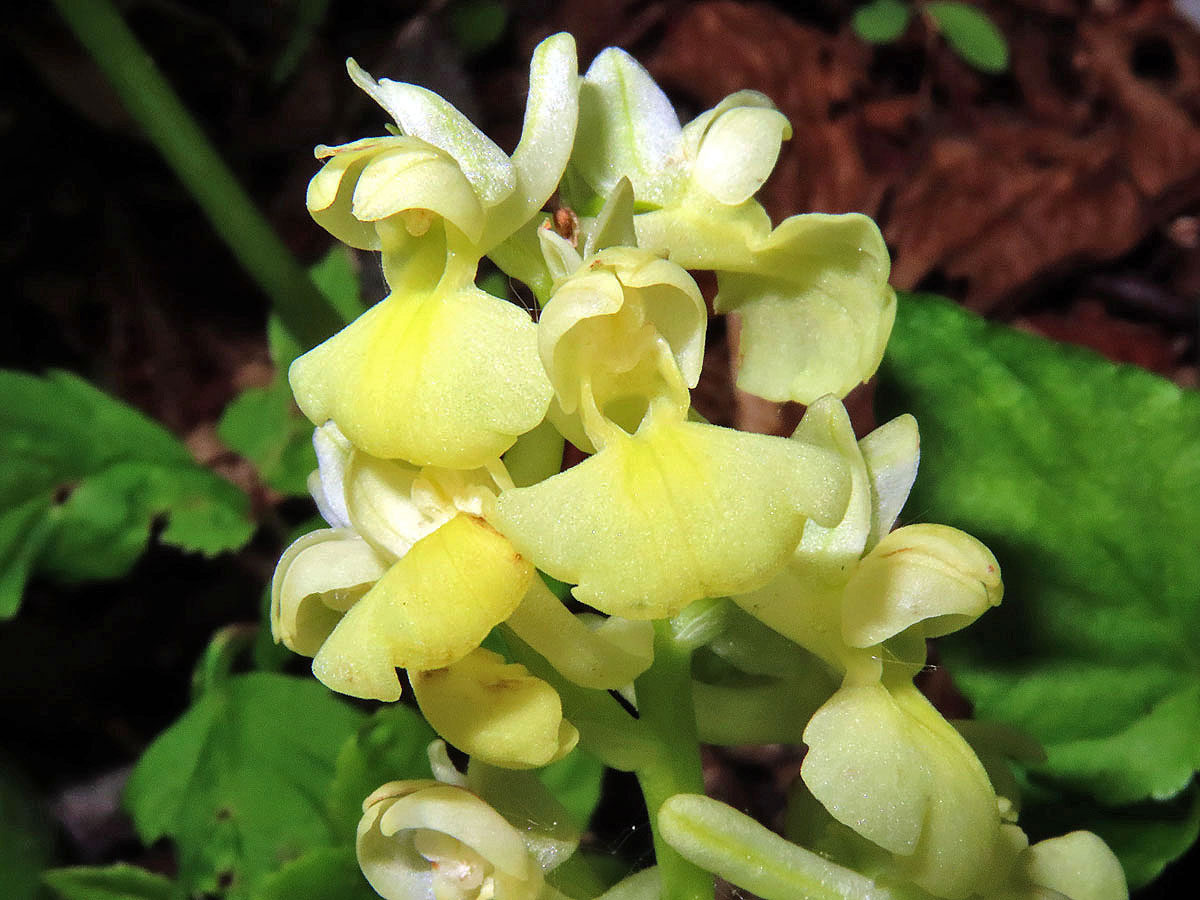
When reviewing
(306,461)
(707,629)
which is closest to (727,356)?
(306,461)

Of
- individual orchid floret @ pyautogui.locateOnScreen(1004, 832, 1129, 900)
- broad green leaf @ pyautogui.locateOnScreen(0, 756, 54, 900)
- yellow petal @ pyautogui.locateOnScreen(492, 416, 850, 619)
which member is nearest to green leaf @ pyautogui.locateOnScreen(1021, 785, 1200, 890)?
individual orchid floret @ pyautogui.locateOnScreen(1004, 832, 1129, 900)

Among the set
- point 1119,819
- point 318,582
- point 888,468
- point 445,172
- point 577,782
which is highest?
point 445,172

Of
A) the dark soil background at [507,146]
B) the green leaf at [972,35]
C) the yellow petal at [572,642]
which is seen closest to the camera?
the yellow petal at [572,642]

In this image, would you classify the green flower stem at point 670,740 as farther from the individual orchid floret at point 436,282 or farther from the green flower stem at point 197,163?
the green flower stem at point 197,163

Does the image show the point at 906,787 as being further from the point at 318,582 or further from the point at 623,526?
the point at 318,582

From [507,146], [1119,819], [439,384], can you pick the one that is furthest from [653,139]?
[507,146]

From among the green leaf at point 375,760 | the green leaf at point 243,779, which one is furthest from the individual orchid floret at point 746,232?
the green leaf at point 243,779
